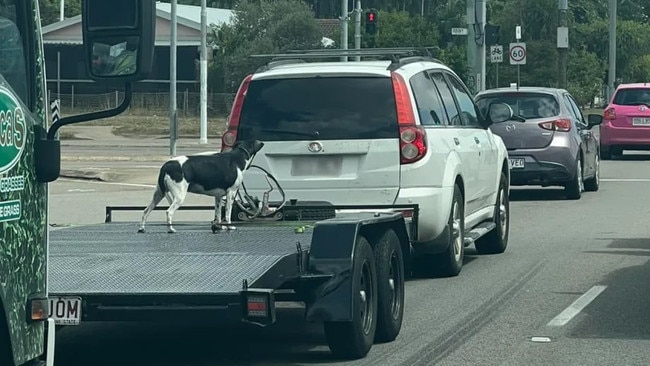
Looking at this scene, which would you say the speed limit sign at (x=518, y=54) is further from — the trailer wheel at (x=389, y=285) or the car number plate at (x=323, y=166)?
the trailer wheel at (x=389, y=285)

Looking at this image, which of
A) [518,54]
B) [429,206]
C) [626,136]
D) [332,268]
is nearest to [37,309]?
[332,268]

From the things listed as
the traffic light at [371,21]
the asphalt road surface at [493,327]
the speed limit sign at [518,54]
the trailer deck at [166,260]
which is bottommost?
the asphalt road surface at [493,327]

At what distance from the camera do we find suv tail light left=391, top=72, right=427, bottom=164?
34.9ft

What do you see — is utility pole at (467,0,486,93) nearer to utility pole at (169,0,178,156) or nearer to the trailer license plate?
utility pole at (169,0,178,156)

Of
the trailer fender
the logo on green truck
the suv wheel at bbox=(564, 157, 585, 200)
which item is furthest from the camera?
the suv wheel at bbox=(564, 157, 585, 200)

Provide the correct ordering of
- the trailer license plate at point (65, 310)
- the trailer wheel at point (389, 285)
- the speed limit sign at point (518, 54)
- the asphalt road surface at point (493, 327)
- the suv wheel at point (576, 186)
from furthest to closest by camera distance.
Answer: the speed limit sign at point (518, 54)
the suv wheel at point (576, 186)
the trailer wheel at point (389, 285)
the asphalt road surface at point (493, 327)
the trailer license plate at point (65, 310)

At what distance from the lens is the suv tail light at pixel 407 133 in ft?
34.9

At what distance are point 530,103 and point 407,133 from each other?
9.22 m

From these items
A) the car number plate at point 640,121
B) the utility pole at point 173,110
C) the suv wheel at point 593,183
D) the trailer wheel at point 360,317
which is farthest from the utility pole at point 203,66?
the trailer wheel at point 360,317

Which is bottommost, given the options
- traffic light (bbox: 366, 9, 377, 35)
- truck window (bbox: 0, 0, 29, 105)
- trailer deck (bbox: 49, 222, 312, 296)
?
trailer deck (bbox: 49, 222, 312, 296)

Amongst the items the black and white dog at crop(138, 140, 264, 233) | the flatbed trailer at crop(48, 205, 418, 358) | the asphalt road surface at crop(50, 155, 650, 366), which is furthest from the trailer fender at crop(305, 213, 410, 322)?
the black and white dog at crop(138, 140, 264, 233)

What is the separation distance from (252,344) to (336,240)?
1464 millimetres

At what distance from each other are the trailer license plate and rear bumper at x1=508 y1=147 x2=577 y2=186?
13276mm

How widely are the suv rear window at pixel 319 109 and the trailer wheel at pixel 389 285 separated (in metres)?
1.89
